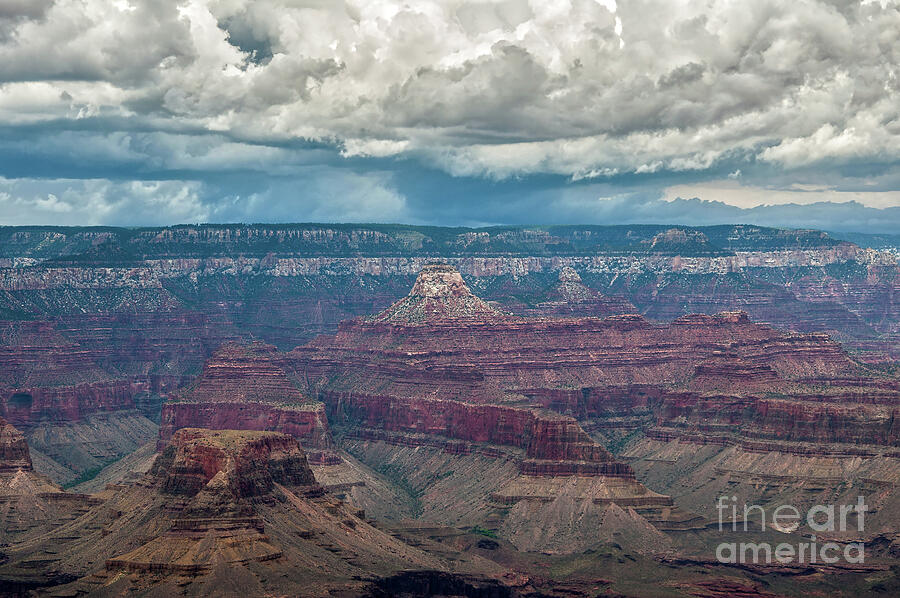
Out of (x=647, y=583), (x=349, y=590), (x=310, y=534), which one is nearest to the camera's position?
(x=349, y=590)

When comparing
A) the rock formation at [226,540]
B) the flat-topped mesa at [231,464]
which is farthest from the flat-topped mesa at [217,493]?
the rock formation at [226,540]

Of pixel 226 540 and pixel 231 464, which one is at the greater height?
pixel 231 464

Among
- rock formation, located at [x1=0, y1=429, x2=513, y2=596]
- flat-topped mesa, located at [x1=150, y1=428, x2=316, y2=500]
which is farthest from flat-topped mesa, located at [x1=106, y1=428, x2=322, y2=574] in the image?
rock formation, located at [x1=0, y1=429, x2=513, y2=596]

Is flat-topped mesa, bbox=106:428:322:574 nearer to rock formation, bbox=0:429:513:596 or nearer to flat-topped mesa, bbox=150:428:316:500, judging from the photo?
flat-topped mesa, bbox=150:428:316:500

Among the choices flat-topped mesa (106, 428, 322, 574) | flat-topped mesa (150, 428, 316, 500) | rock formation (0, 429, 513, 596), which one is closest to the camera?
rock formation (0, 429, 513, 596)

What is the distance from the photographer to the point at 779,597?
180 metres

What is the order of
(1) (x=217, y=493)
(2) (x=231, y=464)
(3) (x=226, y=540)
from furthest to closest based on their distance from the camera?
(2) (x=231, y=464)
(1) (x=217, y=493)
(3) (x=226, y=540)

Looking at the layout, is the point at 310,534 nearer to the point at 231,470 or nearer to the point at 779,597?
the point at 231,470

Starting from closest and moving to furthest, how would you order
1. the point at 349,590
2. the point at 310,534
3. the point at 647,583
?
the point at 349,590
the point at 310,534
the point at 647,583

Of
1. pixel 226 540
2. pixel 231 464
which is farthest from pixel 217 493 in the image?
pixel 226 540

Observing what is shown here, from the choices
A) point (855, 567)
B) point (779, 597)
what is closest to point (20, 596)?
point (779, 597)

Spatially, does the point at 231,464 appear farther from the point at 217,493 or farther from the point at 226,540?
the point at 226,540

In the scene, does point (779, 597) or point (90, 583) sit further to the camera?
point (779, 597)

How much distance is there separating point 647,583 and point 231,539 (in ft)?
130
